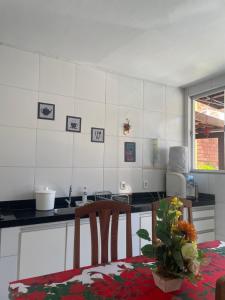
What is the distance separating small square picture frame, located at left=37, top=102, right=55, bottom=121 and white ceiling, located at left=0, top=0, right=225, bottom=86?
18.9 inches

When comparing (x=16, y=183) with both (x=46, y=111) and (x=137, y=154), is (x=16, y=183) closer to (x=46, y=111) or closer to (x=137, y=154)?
(x=46, y=111)

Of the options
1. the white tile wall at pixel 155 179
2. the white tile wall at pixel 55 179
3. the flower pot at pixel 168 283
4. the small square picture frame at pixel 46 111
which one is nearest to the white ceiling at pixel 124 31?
the small square picture frame at pixel 46 111

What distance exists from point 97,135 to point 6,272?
1488 millimetres

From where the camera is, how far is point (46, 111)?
2.36 m

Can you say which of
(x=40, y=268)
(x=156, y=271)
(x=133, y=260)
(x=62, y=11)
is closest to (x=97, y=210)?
(x=133, y=260)

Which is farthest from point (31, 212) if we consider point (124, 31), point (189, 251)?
point (124, 31)

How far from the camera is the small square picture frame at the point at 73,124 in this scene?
2475 mm

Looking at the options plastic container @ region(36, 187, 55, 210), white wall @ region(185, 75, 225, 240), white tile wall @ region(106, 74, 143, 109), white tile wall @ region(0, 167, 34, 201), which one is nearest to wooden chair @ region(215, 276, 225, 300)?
plastic container @ region(36, 187, 55, 210)

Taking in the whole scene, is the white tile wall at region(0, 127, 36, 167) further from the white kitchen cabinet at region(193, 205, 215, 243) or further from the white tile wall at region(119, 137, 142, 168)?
the white kitchen cabinet at region(193, 205, 215, 243)

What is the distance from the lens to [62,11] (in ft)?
5.46

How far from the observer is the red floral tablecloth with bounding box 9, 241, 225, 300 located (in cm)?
93

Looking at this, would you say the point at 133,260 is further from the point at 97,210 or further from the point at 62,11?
the point at 62,11

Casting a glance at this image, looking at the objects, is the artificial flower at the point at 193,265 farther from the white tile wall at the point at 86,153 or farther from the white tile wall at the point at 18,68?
the white tile wall at the point at 18,68

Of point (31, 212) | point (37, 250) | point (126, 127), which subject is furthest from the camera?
point (126, 127)
